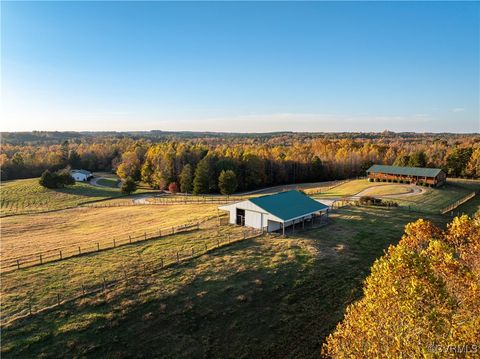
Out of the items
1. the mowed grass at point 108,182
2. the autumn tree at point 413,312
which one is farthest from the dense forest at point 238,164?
the autumn tree at point 413,312

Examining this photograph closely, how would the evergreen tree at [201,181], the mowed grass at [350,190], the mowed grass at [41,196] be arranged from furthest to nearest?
the evergreen tree at [201,181]
the mowed grass at [350,190]
the mowed grass at [41,196]

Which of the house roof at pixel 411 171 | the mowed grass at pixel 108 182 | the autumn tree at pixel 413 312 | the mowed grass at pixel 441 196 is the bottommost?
the mowed grass at pixel 108 182

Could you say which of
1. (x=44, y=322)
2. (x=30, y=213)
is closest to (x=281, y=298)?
(x=44, y=322)

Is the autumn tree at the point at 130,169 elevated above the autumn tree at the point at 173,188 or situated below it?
above

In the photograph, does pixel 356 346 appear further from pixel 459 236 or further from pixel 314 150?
pixel 314 150

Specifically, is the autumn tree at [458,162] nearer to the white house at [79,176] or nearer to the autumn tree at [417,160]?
the autumn tree at [417,160]

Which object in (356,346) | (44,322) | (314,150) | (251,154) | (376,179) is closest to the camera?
(356,346)

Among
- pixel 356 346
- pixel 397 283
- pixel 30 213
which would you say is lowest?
pixel 30 213
